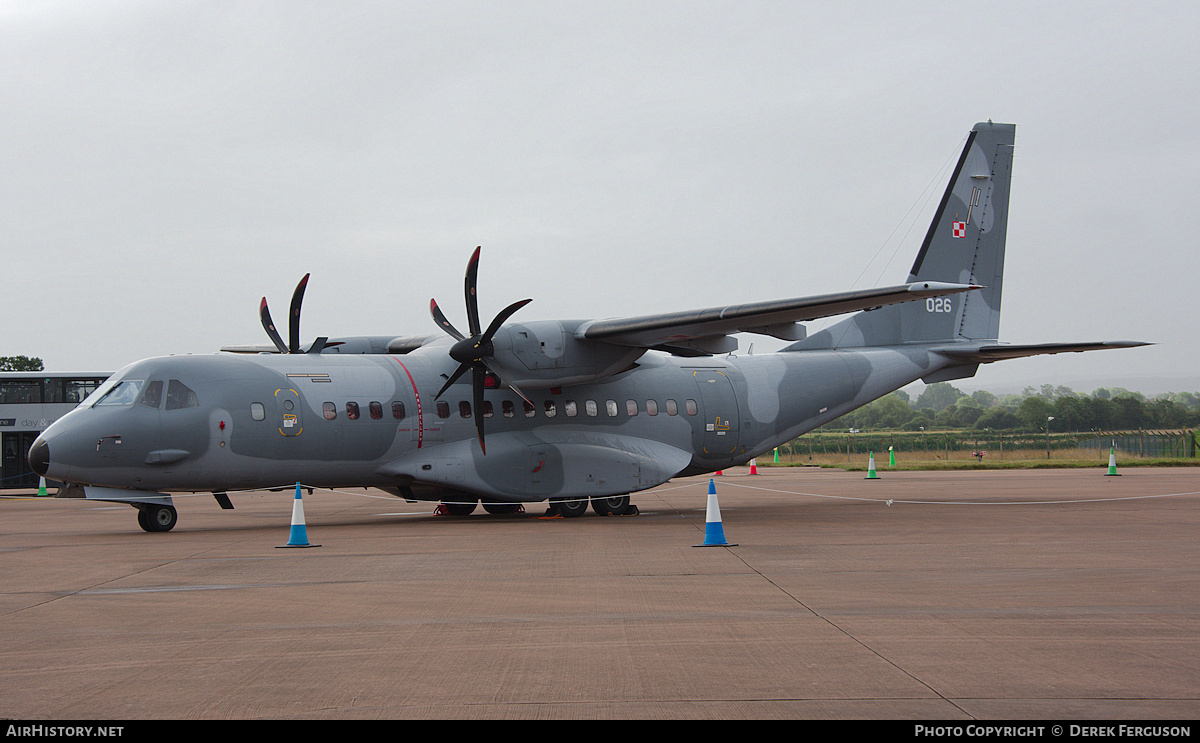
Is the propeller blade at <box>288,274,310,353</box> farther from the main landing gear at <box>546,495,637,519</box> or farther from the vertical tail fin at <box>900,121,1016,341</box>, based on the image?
the vertical tail fin at <box>900,121,1016,341</box>

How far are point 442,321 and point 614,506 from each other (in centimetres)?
517

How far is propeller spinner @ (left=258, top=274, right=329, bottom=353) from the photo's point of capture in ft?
61.1

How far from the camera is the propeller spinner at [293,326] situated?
61.1 ft

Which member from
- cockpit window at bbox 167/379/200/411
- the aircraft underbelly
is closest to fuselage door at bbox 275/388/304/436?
cockpit window at bbox 167/379/200/411

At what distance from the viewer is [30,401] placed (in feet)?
A: 117

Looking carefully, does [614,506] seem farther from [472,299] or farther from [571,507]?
[472,299]

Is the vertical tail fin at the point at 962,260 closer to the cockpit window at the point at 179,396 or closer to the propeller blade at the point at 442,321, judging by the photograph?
the propeller blade at the point at 442,321

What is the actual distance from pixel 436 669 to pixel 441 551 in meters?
7.12

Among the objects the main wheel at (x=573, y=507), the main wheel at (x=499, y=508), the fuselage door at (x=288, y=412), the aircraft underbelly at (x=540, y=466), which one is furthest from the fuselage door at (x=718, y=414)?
the fuselage door at (x=288, y=412)

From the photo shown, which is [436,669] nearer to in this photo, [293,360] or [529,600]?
[529,600]

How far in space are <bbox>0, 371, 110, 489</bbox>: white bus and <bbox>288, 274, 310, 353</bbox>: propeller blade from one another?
20.5 meters

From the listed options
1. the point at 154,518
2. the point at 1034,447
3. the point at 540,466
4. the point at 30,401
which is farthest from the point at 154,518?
the point at 1034,447
